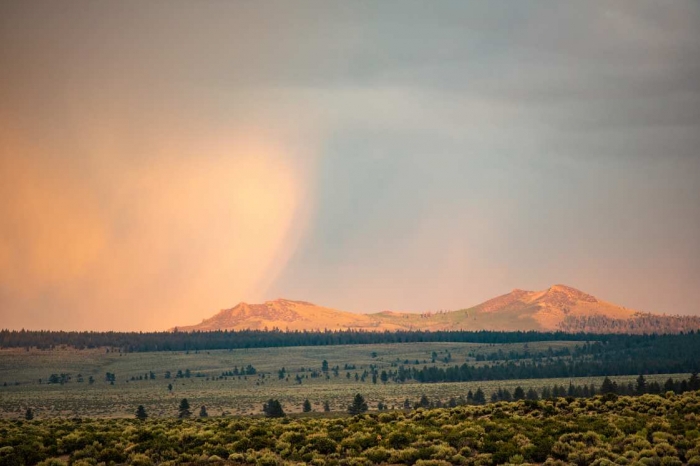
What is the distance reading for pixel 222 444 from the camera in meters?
50.4

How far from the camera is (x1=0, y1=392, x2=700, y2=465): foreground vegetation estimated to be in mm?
43375

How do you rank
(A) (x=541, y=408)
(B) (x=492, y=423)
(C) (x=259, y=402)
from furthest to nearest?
(C) (x=259, y=402)
(A) (x=541, y=408)
(B) (x=492, y=423)

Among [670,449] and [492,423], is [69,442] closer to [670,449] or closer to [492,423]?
[492,423]

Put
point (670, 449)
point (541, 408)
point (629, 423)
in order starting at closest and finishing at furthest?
point (670, 449), point (629, 423), point (541, 408)

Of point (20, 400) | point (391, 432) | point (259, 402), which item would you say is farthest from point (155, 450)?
point (20, 400)

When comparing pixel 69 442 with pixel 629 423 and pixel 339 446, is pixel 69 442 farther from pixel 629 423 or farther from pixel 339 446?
pixel 629 423

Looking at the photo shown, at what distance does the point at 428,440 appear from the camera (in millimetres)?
48406

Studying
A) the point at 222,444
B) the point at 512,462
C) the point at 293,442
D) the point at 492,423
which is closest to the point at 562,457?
the point at 512,462

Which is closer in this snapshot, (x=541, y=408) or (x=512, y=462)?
(x=512, y=462)

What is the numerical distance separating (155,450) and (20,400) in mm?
162954

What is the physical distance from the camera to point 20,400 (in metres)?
194

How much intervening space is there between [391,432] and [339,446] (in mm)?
4362

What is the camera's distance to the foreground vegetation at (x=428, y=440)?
142 ft

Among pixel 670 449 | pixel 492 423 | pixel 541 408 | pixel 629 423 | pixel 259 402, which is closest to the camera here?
pixel 670 449
